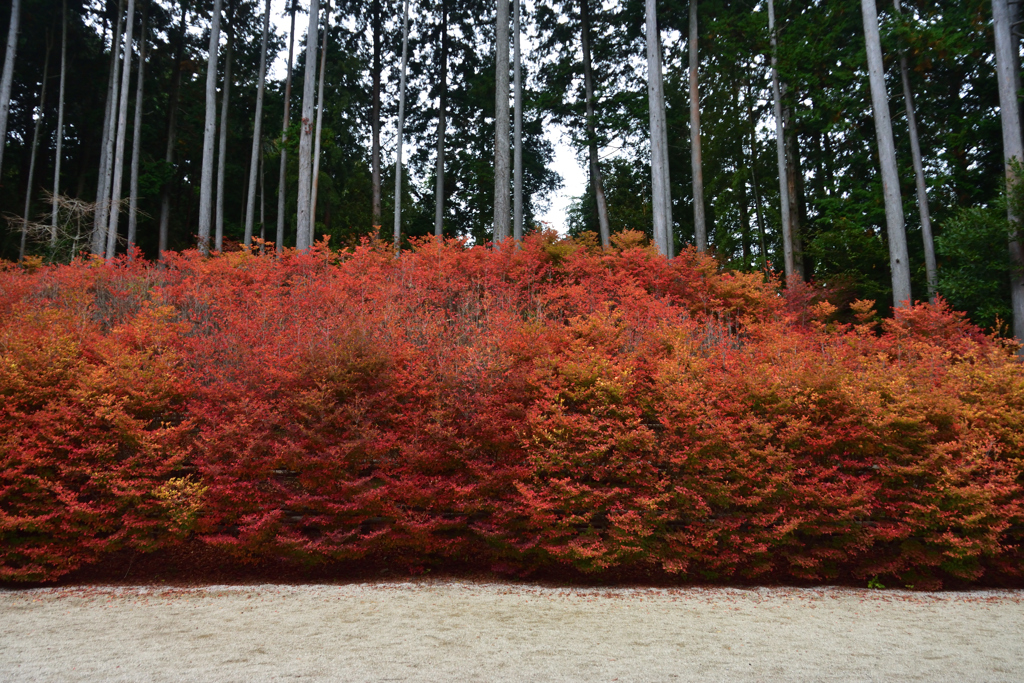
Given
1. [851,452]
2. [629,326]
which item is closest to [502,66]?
[629,326]

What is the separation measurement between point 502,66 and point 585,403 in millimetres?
10325

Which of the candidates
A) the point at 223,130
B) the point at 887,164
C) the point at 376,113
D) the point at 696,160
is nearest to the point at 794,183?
the point at 696,160

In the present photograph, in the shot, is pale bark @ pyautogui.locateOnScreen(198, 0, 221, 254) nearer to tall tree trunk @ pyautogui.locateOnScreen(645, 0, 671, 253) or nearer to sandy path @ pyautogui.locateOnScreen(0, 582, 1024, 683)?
tall tree trunk @ pyautogui.locateOnScreen(645, 0, 671, 253)

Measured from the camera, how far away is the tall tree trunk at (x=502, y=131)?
12.8 metres

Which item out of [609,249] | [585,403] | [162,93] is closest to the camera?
[585,403]

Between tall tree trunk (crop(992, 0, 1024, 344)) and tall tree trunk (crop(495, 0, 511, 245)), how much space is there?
375 inches

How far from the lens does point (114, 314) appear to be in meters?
8.63

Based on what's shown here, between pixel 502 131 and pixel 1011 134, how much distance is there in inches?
393

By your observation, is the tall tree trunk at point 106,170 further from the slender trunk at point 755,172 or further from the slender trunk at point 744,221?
the slender trunk at point 755,172

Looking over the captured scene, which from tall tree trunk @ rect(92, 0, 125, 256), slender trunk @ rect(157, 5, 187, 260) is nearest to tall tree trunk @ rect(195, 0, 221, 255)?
tall tree trunk @ rect(92, 0, 125, 256)

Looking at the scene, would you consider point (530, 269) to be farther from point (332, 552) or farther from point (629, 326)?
point (332, 552)

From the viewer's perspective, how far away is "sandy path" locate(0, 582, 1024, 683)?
374 cm

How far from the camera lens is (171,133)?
989 inches

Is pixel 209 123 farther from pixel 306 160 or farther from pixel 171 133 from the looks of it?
pixel 171 133
